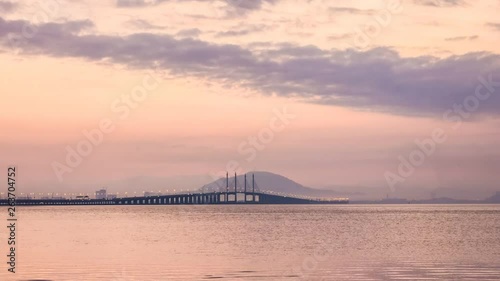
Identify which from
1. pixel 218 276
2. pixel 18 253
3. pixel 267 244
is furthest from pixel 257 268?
Answer: pixel 267 244

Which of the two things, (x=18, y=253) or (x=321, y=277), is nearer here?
(x=321, y=277)

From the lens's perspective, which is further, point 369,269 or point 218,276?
point 369,269

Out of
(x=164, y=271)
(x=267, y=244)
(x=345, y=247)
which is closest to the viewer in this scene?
(x=164, y=271)

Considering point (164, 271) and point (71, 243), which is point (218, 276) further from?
point (71, 243)

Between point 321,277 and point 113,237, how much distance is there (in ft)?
127

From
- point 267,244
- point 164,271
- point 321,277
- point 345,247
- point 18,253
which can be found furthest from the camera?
point 267,244

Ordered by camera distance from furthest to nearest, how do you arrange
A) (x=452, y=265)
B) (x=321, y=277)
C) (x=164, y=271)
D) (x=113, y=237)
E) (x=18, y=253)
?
(x=113, y=237), (x=18, y=253), (x=452, y=265), (x=164, y=271), (x=321, y=277)

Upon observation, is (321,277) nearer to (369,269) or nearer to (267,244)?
(369,269)

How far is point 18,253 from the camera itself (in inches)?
2061

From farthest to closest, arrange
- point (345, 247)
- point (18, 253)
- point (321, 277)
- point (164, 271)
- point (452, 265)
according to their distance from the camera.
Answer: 1. point (345, 247)
2. point (18, 253)
3. point (452, 265)
4. point (164, 271)
5. point (321, 277)

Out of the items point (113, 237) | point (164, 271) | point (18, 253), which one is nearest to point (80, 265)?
point (164, 271)

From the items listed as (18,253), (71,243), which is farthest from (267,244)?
(18,253)

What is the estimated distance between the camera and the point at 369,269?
4409 cm

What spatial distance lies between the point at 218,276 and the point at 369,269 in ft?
29.6
